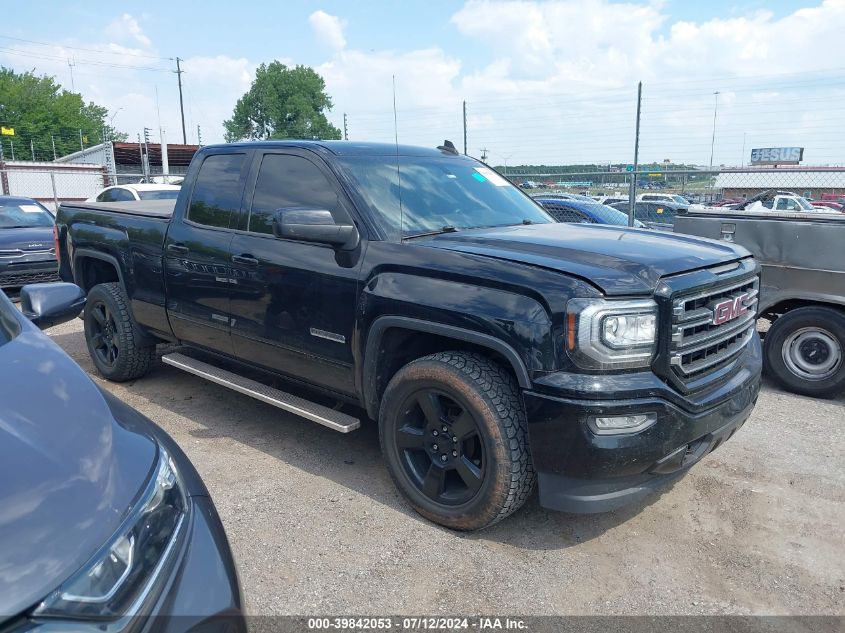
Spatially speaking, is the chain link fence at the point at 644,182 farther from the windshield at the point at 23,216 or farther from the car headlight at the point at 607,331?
the windshield at the point at 23,216

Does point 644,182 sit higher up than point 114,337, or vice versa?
point 644,182

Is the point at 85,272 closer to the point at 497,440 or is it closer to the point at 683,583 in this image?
the point at 497,440

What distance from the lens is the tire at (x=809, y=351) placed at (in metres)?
5.11

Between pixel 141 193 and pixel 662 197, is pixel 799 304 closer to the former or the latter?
pixel 141 193

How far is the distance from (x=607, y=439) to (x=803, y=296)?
344 cm

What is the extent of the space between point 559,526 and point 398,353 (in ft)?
4.03

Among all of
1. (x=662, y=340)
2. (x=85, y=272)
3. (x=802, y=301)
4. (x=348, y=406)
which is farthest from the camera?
(x=85, y=272)

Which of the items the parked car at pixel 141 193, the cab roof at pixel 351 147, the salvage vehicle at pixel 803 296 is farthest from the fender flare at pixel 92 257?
the parked car at pixel 141 193

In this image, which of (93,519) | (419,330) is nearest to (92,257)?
(419,330)

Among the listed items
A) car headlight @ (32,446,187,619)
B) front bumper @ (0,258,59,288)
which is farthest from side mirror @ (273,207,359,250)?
front bumper @ (0,258,59,288)

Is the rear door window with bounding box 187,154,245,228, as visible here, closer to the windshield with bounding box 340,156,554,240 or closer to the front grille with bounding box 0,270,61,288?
the windshield with bounding box 340,156,554,240

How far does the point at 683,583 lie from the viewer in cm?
287

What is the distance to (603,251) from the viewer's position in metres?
3.08

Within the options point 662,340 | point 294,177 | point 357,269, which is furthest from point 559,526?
point 294,177
